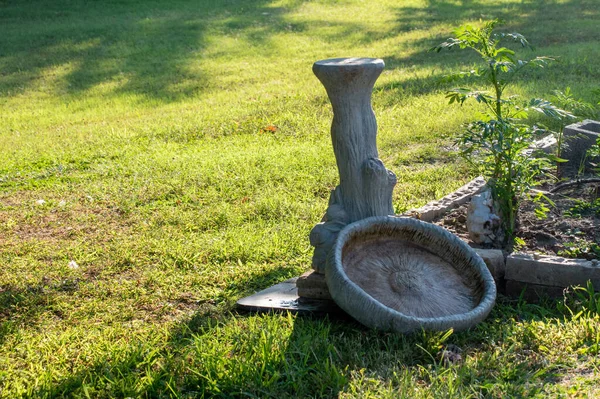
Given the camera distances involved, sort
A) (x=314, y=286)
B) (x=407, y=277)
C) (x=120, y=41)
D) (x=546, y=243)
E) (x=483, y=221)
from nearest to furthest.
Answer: (x=407, y=277), (x=314, y=286), (x=483, y=221), (x=546, y=243), (x=120, y=41)

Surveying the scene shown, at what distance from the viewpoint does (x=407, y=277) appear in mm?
3766

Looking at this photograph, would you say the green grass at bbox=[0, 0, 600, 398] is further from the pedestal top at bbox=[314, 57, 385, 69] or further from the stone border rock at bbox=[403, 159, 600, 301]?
the pedestal top at bbox=[314, 57, 385, 69]

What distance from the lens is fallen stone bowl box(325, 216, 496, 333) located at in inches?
135

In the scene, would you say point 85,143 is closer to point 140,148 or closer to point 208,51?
point 140,148

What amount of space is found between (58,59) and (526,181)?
33.2 ft

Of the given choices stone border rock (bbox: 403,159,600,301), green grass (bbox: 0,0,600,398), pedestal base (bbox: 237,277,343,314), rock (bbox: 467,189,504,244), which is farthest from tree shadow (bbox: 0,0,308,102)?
stone border rock (bbox: 403,159,600,301)

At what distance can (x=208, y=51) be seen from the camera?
1270 centimetres

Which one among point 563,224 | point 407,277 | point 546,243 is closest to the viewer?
point 407,277

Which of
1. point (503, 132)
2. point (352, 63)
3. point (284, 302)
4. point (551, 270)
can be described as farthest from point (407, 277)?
point (352, 63)

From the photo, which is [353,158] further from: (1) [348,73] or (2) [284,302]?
(2) [284,302]

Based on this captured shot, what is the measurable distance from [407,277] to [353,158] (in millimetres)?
691

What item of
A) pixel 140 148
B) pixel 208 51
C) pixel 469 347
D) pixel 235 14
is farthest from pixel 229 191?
pixel 235 14

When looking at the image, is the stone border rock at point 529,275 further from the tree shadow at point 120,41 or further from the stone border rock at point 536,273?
the tree shadow at point 120,41

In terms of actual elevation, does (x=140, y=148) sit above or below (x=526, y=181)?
below
